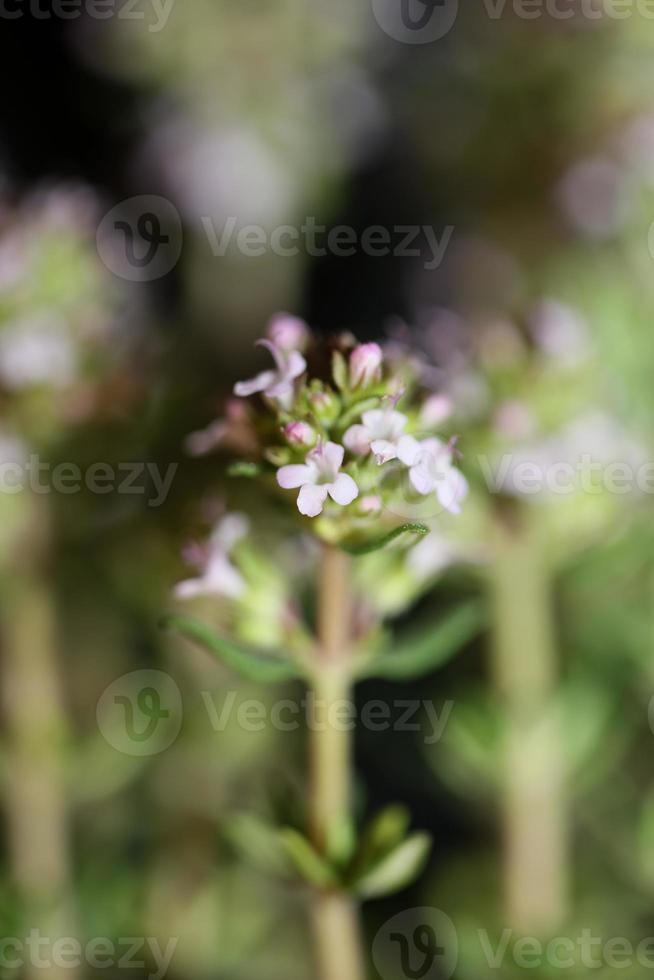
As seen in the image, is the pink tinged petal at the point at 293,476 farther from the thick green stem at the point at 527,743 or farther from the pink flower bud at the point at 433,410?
the thick green stem at the point at 527,743

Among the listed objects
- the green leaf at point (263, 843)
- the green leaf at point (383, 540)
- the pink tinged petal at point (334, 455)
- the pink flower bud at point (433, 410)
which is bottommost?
the green leaf at point (263, 843)

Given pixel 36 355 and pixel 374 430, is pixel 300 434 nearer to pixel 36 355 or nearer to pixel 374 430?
pixel 374 430

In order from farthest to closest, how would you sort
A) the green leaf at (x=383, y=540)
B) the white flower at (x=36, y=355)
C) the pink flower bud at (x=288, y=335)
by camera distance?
the white flower at (x=36, y=355) → the pink flower bud at (x=288, y=335) → the green leaf at (x=383, y=540)

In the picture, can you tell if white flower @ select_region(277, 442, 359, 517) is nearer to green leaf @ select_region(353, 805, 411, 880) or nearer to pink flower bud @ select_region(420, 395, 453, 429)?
pink flower bud @ select_region(420, 395, 453, 429)

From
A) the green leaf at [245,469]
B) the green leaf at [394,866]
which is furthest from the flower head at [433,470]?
the green leaf at [394,866]

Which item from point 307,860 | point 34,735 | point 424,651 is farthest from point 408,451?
point 34,735

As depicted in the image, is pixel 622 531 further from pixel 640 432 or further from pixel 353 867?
pixel 353 867

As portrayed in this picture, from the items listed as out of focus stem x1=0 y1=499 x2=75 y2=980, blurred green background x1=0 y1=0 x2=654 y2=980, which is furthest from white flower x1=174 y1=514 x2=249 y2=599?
out of focus stem x1=0 y1=499 x2=75 y2=980
